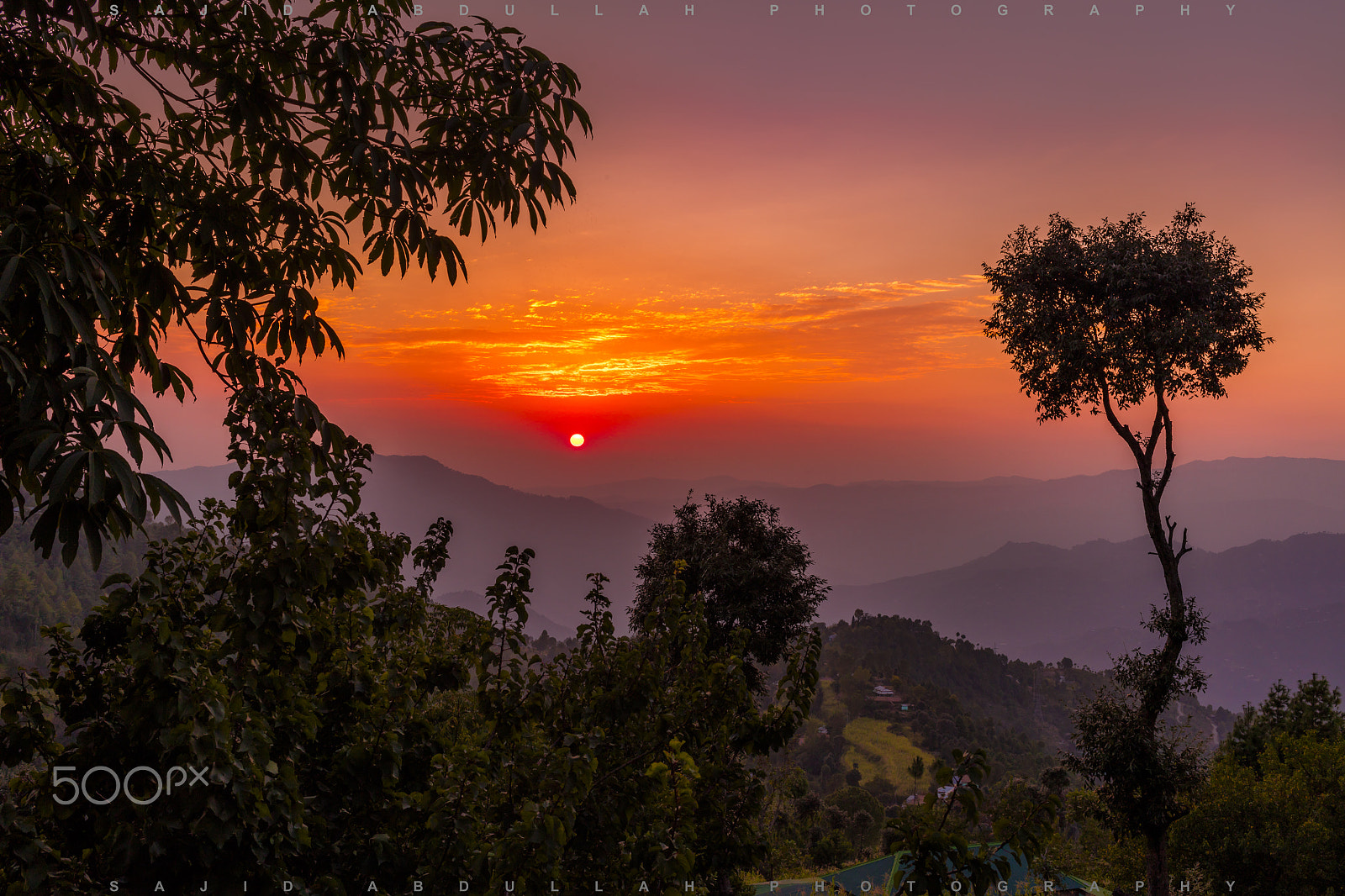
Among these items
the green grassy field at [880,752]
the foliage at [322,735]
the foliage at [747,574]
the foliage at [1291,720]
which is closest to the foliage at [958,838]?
the foliage at [322,735]

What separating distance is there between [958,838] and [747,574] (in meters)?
21.3

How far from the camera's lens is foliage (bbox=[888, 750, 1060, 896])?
357cm

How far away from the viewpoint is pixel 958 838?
360cm

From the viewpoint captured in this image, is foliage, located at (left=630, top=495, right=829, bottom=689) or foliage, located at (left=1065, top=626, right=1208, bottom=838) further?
foliage, located at (left=630, top=495, right=829, bottom=689)

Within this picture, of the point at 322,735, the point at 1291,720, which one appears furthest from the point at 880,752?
the point at 322,735

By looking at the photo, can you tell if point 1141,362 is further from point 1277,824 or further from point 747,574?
point 1277,824

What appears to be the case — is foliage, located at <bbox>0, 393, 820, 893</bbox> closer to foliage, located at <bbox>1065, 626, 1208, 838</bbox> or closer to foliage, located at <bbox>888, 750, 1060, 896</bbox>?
foliage, located at <bbox>888, 750, 1060, 896</bbox>

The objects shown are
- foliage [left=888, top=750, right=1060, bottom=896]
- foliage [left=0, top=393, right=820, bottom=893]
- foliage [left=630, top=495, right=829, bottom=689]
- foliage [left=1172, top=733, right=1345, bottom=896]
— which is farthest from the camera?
foliage [left=630, top=495, right=829, bottom=689]

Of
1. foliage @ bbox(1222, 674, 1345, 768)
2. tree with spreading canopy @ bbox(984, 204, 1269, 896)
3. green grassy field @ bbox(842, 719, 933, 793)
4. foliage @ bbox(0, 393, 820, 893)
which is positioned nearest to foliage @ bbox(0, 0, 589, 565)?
foliage @ bbox(0, 393, 820, 893)

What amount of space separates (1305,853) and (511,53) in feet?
108

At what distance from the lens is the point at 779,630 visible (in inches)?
990

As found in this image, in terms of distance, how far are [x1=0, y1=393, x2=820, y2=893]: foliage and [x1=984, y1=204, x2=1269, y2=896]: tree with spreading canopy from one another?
14429 millimetres

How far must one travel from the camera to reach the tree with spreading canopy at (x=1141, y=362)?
16.6 m

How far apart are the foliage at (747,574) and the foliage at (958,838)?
66.0ft
